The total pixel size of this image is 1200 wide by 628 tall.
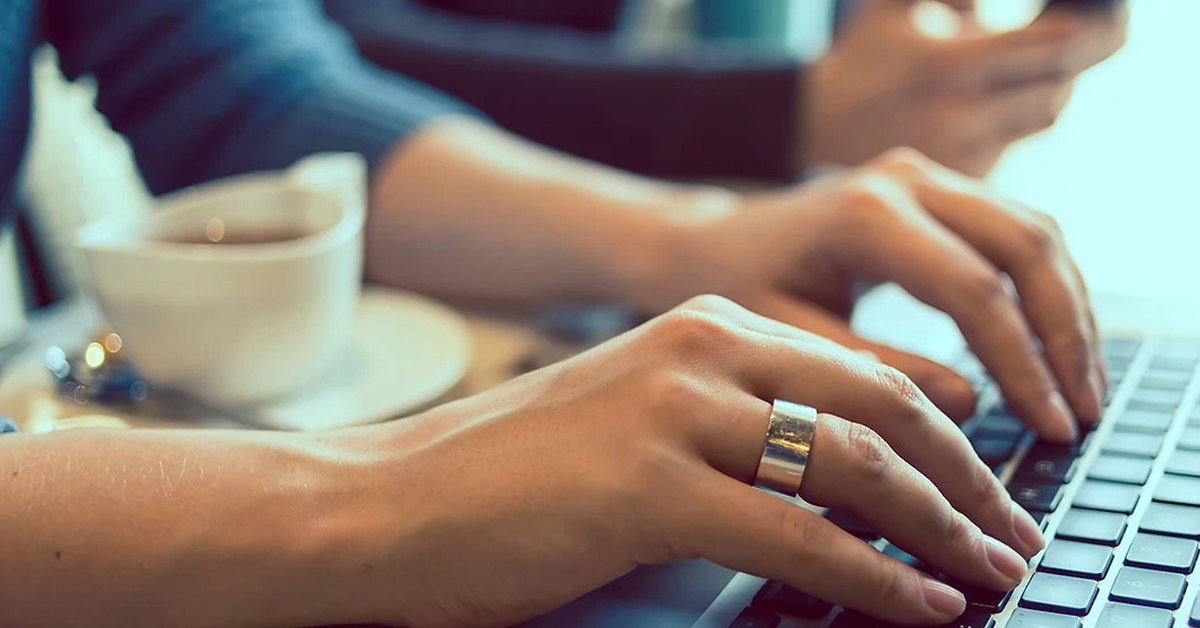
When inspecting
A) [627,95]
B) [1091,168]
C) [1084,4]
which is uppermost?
[1084,4]

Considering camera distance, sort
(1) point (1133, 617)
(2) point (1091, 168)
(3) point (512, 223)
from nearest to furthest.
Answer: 1. (1) point (1133, 617)
2. (3) point (512, 223)
3. (2) point (1091, 168)

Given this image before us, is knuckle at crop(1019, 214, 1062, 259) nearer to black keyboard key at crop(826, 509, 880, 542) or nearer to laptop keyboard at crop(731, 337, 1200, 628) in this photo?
laptop keyboard at crop(731, 337, 1200, 628)

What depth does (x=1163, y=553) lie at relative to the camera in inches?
14.2

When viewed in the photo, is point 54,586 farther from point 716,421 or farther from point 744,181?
point 744,181

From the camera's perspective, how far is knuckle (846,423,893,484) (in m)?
0.34

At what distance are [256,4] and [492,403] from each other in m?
0.47

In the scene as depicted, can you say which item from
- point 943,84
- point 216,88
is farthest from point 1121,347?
point 216,88

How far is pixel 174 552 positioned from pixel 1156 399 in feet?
1.32

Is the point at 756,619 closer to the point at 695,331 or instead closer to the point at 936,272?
the point at 695,331

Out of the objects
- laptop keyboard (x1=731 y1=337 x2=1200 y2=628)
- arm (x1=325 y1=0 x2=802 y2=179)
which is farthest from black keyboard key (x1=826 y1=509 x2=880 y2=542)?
arm (x1=325 y1=0 x2=802 y2=179)

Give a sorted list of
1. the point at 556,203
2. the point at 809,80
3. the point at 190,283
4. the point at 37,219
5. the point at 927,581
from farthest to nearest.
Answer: the point at 37,219 → the point at 809,80 → the point at 556,203 → the point at 190,283 → the point at 927,581

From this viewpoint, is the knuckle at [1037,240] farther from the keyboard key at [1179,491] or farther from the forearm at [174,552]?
the forearm at [174,552]

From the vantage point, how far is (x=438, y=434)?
0.38m

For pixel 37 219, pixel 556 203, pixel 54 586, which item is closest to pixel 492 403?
pixel 54 586
